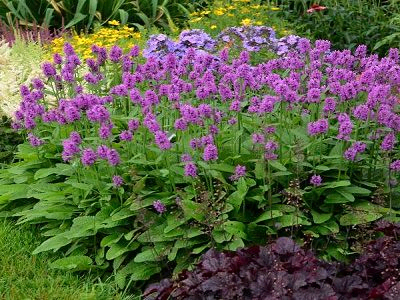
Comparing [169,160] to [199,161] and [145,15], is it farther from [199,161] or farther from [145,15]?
[145,15]

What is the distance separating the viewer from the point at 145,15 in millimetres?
10336

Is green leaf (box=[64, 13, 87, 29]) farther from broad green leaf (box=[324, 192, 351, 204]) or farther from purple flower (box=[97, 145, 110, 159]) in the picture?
broad green leaf (box=[324, 192, 351, 204])

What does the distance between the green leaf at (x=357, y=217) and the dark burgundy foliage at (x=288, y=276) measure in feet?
1.24

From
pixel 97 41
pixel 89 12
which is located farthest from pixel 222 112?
pixel 89 12

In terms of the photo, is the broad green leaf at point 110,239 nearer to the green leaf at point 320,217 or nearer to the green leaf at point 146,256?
the green leaf at point 146,256

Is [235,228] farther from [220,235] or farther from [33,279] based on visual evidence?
[33,279]

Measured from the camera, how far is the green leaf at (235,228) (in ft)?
12.9

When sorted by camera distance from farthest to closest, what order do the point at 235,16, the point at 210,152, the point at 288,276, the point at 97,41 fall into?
the point at 235,16
the point at 97,41
the point at 210,152
the point at 288,276

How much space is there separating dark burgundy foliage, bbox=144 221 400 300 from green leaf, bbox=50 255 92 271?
832 millimetres

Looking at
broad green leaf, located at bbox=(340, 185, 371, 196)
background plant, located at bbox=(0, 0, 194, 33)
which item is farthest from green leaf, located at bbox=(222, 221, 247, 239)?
background plant, located at bbox=(0, 0, 194, 33)

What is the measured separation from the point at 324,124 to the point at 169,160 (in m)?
0.96

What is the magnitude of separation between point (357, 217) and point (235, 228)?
2.09 ft

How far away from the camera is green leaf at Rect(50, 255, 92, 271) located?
4180 millimetres

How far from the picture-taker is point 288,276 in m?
3.05
